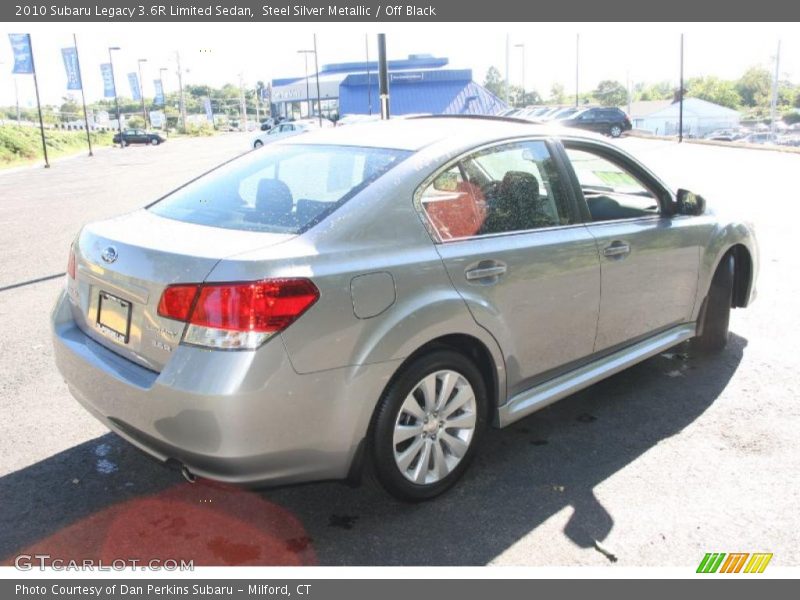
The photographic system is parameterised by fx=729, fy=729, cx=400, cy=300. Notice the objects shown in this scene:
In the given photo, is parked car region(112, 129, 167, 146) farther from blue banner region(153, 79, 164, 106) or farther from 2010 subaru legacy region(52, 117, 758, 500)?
2010 subaru legacy region(52, 117, 758, 500)

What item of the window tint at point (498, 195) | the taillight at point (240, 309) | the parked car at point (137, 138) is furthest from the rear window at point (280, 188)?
the parked car at point (137, 138)

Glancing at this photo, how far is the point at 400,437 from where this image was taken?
307 centimetres

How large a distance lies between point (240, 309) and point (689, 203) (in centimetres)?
310

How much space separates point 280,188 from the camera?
350 cm

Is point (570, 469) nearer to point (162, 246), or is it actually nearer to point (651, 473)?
point (651, 473)

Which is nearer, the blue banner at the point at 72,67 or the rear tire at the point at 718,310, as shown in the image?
the rear tire at the point at 718,310

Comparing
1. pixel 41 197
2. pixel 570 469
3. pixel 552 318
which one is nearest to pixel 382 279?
pixel 552 318

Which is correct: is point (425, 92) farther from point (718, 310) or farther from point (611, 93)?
point (718, 310)

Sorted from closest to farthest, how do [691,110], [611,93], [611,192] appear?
1. [611,192]
2. [691,110]
3. [611,93]

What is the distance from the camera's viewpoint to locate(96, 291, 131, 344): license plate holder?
296cm

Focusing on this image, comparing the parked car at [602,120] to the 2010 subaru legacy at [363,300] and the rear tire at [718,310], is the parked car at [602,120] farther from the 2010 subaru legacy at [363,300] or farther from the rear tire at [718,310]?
the 2010 subaru legacy at [363,300]

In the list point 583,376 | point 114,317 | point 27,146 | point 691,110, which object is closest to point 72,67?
point 27,146

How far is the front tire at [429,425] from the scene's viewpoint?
3008mm

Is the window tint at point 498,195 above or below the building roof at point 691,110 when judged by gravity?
above
